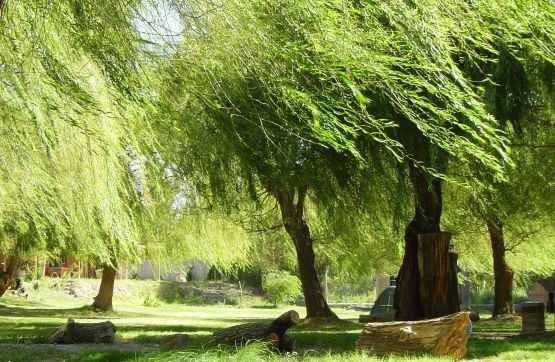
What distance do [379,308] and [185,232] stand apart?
23.6ft

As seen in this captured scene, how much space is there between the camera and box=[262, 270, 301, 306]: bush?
35.8 m

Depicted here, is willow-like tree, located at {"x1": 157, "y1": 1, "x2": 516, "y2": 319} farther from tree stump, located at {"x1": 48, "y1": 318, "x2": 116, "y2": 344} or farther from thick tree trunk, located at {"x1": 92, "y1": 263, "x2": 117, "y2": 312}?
thick tree trunk, located at {"x1": 92, "y1": 263, "x2": 117, "y2": 312}

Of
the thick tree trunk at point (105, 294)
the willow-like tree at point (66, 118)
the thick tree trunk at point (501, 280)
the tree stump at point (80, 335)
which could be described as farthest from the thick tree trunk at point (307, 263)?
the thick tree trunk at point (105, 294)

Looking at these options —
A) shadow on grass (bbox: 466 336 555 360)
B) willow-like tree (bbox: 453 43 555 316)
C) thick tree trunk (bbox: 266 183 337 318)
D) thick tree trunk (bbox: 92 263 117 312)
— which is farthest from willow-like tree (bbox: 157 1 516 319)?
thick tree trunk (bbox: 92 263 117 312)

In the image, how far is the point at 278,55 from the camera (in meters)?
5.97

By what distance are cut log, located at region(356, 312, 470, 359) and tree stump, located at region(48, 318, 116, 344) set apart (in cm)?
494

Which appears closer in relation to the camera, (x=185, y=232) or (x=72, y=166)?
(x=72, y=166)

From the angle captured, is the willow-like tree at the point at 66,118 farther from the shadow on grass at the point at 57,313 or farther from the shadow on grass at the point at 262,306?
the shadow on grass at the point at 262,306

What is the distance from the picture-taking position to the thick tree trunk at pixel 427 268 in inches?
463

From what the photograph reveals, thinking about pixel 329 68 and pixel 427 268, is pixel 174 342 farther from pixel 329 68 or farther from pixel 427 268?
pixel 329 68

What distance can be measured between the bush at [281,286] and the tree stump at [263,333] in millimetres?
25022

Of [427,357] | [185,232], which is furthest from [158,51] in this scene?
[185,232]

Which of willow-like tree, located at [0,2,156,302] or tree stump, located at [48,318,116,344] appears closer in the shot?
willow-like tree, located at [0,2,156,302]

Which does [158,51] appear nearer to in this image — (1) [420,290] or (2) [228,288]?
(1) [420,290]
